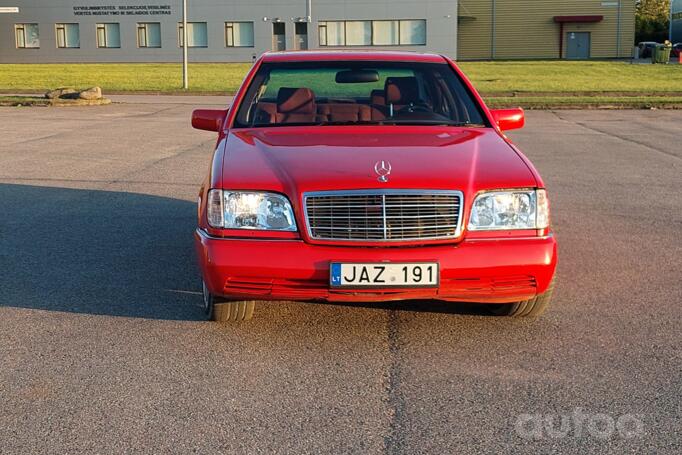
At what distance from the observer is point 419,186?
4637 millimetres

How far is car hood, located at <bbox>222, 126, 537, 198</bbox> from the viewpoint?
4.69m

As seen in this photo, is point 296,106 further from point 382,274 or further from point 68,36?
point 68,36

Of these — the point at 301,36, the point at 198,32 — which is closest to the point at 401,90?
the point at 301,36

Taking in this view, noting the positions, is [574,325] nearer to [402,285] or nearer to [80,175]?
[402,285]

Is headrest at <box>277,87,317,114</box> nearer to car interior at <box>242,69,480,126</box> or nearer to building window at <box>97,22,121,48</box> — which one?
car interior at <box>242,69,480,126</box>

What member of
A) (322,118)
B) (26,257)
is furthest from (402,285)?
(26,257)

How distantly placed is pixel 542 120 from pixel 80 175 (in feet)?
41.5

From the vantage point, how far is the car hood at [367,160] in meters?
4.69

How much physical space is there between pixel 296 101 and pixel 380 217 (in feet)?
6.21

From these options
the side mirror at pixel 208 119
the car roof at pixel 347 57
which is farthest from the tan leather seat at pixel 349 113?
the side mirror at pixel 208 119

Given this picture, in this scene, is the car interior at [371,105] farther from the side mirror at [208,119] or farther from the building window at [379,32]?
the building window at [379,32]

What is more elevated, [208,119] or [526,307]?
[208,119]

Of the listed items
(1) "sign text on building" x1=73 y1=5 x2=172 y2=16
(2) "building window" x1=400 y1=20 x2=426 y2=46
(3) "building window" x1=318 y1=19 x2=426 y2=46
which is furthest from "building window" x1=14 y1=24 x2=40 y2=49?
(2) "building window" x1=400 y1=20 x2=426 y2=46

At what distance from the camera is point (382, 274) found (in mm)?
4496
